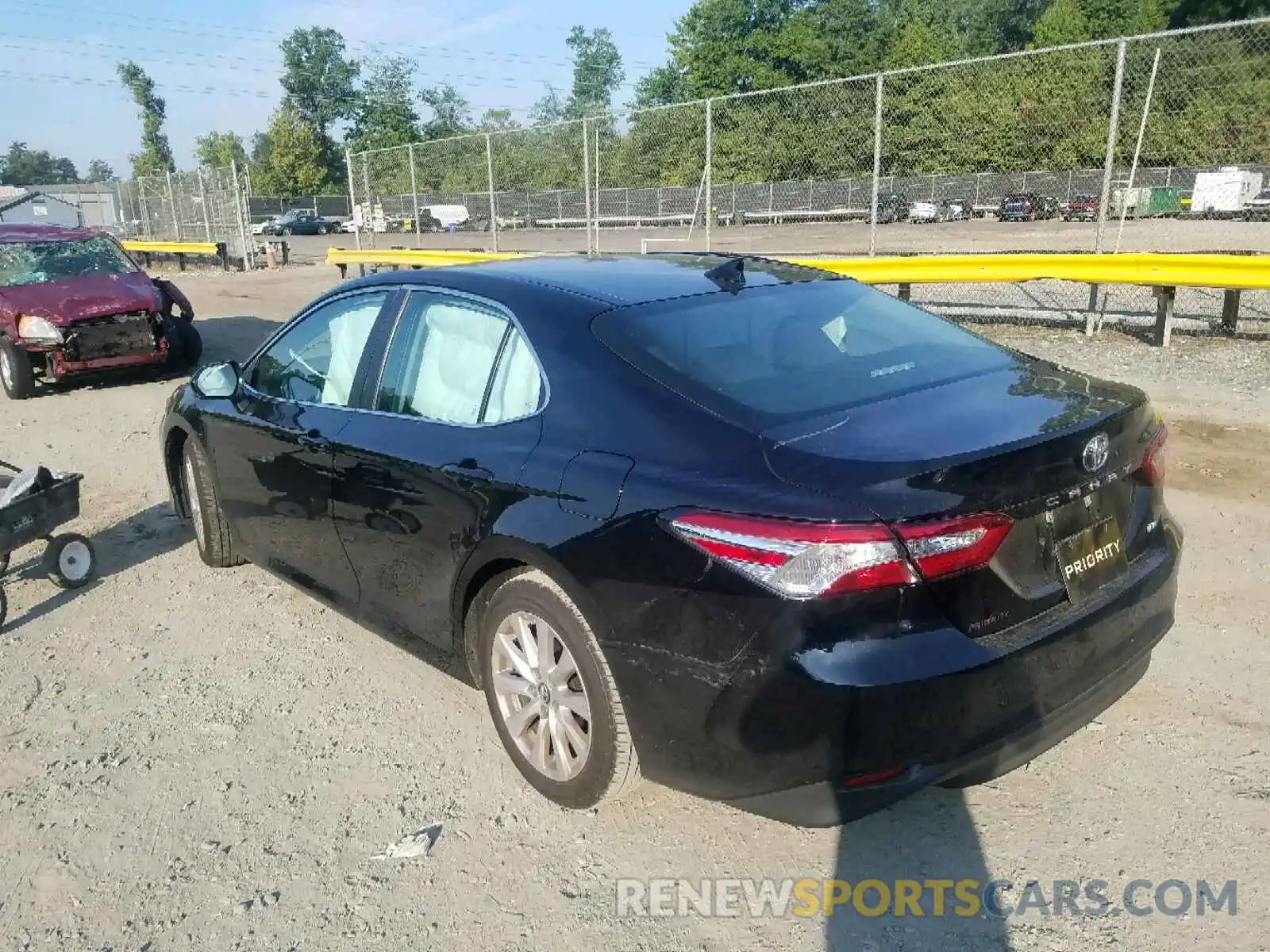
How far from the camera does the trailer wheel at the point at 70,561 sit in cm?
495

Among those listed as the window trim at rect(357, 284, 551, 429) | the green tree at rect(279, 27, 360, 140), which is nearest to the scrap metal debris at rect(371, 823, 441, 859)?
the window trim at rect(357, 284, 551, 429)

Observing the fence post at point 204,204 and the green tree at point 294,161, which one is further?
the green tree at point 294,161

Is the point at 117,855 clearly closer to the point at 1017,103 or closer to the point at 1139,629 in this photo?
the point at 1139,629

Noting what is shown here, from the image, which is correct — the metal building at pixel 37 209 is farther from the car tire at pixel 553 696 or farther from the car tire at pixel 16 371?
the car tire at pixel 553 696

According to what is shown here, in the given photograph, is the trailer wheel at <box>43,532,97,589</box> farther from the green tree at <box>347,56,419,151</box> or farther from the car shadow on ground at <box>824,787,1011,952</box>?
the green tree at <box>347,56,419,151</box>

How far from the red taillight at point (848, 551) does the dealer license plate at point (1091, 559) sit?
30 cm

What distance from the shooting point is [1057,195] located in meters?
14.0

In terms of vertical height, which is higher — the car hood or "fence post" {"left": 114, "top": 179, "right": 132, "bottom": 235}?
"fence post" {"left": 114, "top": 179, "right": 132, "bottom": 235}

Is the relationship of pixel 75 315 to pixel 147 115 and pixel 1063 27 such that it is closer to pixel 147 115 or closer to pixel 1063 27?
pixel 1063 27

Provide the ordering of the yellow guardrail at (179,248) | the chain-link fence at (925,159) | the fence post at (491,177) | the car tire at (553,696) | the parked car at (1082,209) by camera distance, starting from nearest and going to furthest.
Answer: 1. the car tire at (553,696)
2. the chain-link fence at (925,159)
3. the parked car at (1082,209)
4. the fence post at (491,177)
5. the yellow guardrail at (179,248)

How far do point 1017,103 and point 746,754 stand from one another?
36.3 feet

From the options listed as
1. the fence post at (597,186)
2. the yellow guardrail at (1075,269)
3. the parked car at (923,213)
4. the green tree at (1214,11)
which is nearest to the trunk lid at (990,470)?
the yellow guardrail at (1075,269)

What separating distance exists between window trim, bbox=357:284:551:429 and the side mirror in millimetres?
1111

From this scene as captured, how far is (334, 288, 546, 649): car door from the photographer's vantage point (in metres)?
3.07
